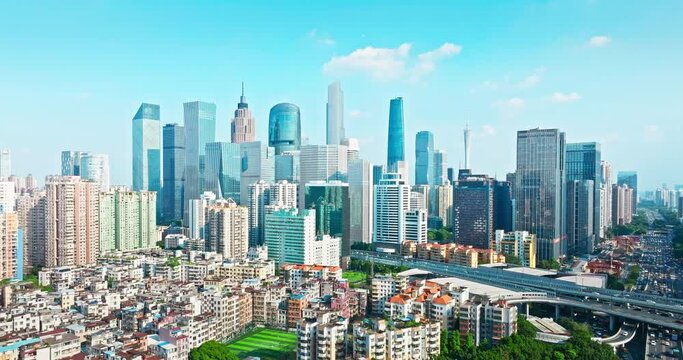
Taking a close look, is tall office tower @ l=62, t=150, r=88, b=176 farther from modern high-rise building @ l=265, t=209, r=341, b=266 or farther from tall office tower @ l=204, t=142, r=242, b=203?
modern high-rise building @ l=265, t=209, r=341, b=266

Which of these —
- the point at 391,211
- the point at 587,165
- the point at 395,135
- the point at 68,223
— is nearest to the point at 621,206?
the point at 587,165

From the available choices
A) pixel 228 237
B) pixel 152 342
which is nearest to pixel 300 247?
pixel 228 237

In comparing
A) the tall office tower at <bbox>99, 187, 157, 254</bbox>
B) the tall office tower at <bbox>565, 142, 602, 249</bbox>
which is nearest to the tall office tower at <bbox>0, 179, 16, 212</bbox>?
the tall office tower at <bbox>99, 187, 157, 254</bbox>

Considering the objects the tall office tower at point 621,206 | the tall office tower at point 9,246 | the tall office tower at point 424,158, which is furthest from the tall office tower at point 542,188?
the tall office tower at point 424,158

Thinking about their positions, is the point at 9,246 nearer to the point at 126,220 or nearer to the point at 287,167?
the point at 126,220

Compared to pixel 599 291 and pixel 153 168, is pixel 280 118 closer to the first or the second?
pixel 153 168
